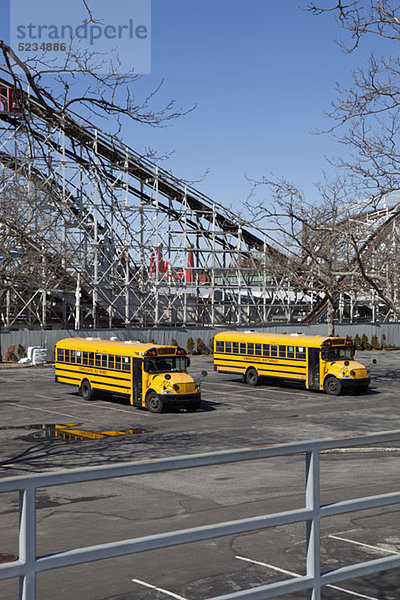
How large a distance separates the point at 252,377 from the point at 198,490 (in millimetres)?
20205

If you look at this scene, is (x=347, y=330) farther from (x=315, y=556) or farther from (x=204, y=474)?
(x=315, y=556)

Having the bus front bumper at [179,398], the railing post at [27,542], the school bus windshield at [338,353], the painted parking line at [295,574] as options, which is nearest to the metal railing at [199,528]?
the railing post at [27,542]

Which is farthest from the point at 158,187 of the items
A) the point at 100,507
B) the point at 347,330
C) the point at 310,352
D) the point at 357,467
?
the point at 100,507

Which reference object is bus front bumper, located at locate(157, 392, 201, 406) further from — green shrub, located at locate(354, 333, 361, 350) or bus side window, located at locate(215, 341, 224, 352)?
green shrub, located at locate(354, 333, 361, 350)

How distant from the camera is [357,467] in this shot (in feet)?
50.7

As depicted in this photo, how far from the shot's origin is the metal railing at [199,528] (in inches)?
151

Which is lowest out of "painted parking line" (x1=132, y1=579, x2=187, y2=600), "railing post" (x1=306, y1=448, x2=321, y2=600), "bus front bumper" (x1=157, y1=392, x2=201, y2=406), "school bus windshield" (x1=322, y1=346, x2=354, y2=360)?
"painted parking line" (x1=132, y1=579, x2=187, y2=600)

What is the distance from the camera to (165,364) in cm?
2547

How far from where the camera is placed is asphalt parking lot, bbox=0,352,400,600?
22.7 feet

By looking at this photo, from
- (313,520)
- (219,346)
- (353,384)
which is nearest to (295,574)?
(313,520)

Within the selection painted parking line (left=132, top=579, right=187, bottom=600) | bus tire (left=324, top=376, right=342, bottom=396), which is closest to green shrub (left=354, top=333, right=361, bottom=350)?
bus tire (left=324, top=376, right=342, bottom=396)

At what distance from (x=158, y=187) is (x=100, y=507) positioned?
43.0 metres

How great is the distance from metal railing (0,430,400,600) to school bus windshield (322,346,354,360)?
2491 centimetres

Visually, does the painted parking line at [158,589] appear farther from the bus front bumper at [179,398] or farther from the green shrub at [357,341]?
the green shrub at [357,341]
